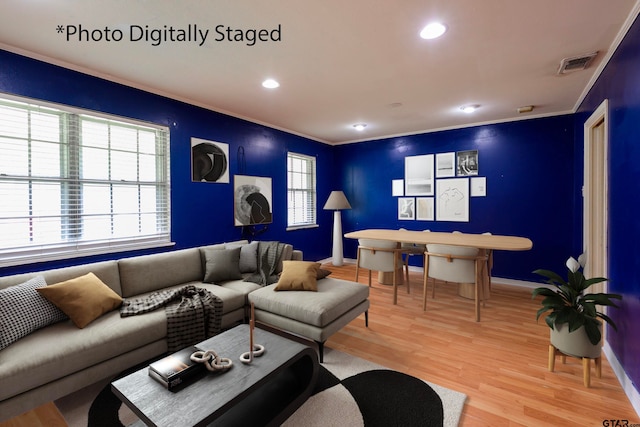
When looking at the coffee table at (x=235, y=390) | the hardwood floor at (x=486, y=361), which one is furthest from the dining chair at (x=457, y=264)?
the coffee table at (x=235, y=390)

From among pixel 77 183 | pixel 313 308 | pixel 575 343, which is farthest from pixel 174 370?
pixel 575 343

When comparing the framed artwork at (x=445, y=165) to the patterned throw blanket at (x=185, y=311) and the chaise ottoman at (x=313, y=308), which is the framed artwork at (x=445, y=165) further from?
the patterned throw blanket at (x=185, y=311)

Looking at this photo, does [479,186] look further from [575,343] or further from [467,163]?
[575,343]

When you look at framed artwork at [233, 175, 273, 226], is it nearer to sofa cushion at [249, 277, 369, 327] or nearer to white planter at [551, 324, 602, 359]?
sofa cushion at [249, 277, 369, 327]

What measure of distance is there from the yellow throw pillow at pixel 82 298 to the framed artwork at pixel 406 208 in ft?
14.6

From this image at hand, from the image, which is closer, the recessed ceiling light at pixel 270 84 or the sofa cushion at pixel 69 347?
the sofa cushion at pixel 69 347

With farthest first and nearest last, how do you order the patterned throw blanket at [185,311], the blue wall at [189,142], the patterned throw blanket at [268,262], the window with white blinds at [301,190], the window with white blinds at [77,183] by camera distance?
the window with white blinds at [301,190]
the patterned throw blanket at [268,262]
the blue wall at [189,142]
the window with white blinds at [77,183]
the patterned throw blanket at [185,311]

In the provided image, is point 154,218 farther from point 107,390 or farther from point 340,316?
point 340,316

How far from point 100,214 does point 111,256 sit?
43cm

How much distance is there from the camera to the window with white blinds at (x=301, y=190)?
5227 millimetres

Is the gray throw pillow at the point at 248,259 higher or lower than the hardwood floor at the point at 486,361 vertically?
higher

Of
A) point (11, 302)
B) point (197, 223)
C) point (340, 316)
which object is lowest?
point (340, 316)

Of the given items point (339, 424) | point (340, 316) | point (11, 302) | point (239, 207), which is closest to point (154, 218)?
point (239, 207)

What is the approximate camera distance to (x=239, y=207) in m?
4.19
